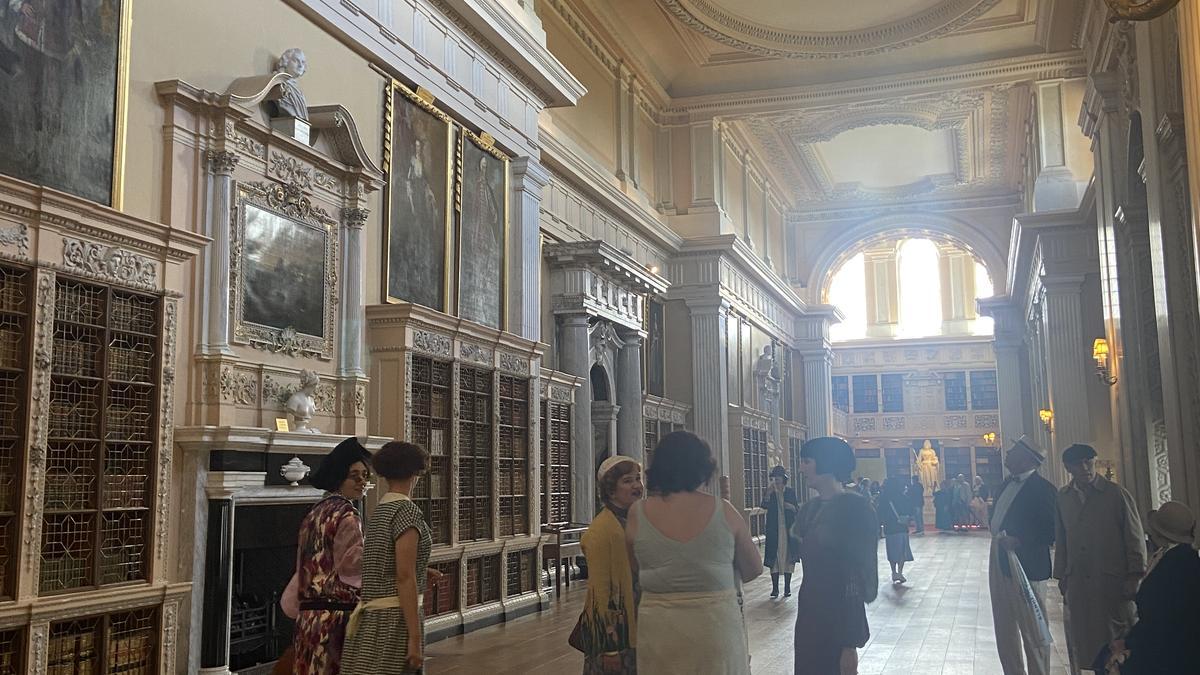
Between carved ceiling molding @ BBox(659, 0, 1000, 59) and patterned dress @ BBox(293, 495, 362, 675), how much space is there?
15595 millimetres

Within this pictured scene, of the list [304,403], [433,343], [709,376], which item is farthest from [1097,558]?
[709,376]

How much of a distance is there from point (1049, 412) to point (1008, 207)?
1189 cm

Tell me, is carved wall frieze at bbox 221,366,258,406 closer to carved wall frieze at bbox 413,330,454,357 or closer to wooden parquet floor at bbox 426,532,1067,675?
carved wall frieze at bbox 413,330,454,357

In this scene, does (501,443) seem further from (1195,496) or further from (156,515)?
(1195,496)

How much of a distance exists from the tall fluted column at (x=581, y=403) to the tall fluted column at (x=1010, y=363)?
15065 mm

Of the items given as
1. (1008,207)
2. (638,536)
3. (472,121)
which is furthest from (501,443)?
(1008,207)

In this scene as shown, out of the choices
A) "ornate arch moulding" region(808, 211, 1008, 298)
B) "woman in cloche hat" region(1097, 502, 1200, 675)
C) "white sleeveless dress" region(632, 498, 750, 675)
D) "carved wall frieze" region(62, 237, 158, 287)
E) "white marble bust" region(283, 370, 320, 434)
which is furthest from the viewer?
"ornate arch moulding" region(808, 211, 1008, 298)

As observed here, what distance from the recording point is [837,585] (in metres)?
4.75

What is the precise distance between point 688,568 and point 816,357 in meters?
28.8

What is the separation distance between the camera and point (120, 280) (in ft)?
21.9

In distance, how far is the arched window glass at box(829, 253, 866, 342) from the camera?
42.1m

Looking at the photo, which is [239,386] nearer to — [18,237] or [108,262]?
[108,262]

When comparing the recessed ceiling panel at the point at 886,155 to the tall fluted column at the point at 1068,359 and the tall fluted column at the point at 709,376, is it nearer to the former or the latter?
the tall fluted column at the point at 709,376

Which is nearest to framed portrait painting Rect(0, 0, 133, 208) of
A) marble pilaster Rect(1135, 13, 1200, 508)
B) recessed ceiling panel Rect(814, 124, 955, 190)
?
marble pilaster Rect(1135, 13, 1200, 508)
